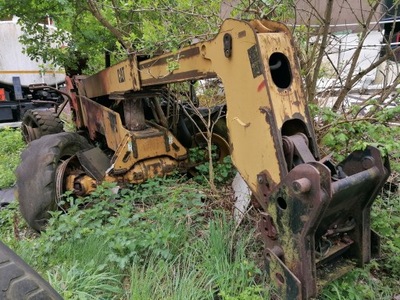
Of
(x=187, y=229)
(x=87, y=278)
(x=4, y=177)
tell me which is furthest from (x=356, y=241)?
(x=4, y=177)

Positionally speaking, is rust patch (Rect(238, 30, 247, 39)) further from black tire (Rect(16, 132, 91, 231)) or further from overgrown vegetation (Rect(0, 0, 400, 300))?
black tire (Rect(16, 132, 91, 231))

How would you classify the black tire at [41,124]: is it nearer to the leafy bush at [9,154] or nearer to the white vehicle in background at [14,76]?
the leafy bush at [9,154]

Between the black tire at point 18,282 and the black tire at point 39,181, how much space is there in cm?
189

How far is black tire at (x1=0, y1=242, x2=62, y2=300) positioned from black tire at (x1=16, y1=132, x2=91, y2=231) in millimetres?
1894

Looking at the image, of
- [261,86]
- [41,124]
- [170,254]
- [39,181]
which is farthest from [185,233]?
[41,124]

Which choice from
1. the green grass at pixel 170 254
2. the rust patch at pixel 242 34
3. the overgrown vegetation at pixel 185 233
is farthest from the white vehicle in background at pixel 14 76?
the rust patch at pixel 242 34

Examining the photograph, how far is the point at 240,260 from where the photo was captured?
245 centimetres

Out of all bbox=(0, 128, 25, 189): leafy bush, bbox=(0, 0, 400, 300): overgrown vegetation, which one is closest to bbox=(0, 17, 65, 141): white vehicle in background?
bbox=(0, 128, 25, 189): leafy bush

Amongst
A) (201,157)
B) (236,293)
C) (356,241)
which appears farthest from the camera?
(201,157)

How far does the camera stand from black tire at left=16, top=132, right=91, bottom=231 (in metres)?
3.35

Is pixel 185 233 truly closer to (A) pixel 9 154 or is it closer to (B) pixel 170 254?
(B) pixel 170 254

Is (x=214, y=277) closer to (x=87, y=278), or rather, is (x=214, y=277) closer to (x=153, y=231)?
(x=153, y=231)

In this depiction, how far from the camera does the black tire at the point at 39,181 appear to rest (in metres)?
3.35

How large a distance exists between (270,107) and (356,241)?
85cm
